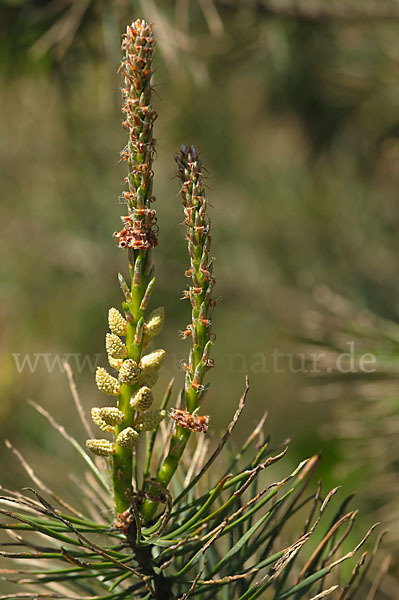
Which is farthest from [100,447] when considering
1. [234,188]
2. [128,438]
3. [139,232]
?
[234,188]

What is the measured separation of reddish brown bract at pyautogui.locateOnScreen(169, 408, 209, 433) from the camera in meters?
0.34

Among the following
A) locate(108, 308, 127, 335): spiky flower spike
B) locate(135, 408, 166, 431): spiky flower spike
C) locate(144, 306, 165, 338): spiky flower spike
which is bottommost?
locate(135, 408, 166, 431): spiky flower spike

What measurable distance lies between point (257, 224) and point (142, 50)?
113 centimetres

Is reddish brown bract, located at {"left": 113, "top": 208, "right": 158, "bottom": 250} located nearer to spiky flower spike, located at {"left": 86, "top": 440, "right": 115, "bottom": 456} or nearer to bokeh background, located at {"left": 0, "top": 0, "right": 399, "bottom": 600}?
spiky flower spike, located at {"left": 86, "top": 440, "right": 115, "bottom": 456}

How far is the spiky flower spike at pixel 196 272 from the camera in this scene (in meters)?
0.31

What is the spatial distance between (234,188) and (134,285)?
45.9 inches

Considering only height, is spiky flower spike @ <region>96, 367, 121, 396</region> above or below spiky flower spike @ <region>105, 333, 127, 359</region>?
below

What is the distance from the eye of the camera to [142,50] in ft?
0.99

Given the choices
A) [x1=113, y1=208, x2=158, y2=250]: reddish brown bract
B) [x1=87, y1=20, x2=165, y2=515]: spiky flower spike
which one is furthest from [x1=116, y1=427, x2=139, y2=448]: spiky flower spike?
[x1=113, y1=208, x2=158, y2=250]: reddish brown bract

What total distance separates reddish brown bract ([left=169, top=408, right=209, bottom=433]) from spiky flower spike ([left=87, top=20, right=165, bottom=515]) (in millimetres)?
18

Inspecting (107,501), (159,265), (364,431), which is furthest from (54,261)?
(107,501)

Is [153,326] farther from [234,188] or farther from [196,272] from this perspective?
[234,188]

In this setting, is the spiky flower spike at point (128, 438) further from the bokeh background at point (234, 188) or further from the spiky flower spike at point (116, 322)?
the bokeh background at point (234, 188)

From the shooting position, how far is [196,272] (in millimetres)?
317
